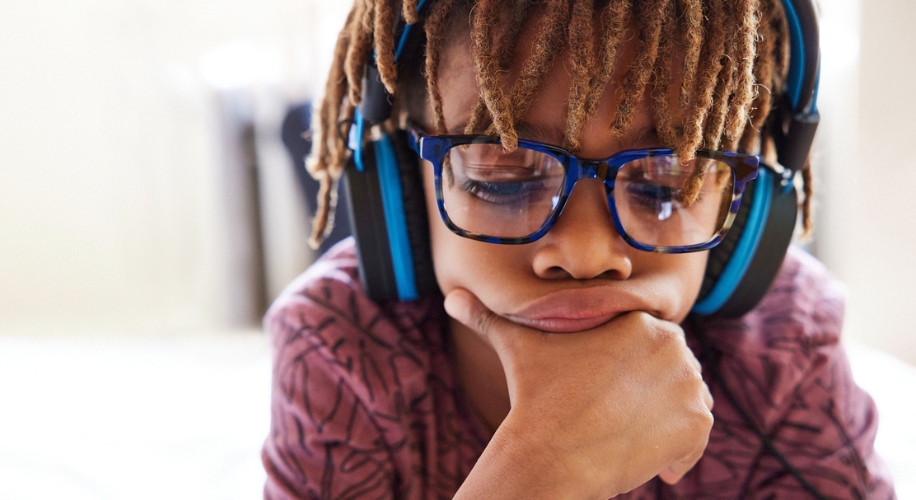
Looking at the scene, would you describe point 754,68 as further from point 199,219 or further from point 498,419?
point 199,219

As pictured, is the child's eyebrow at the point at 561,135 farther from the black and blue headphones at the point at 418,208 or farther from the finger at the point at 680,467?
the finger at the point at 680,467

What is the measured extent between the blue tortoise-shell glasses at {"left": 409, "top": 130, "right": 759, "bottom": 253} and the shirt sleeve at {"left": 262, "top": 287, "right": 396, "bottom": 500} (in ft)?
0.86

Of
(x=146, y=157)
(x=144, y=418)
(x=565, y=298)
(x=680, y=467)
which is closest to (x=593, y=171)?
(x=565, y=298)

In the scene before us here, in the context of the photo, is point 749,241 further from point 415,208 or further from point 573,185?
point 415,208

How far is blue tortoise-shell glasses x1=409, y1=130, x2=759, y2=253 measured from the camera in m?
0.70

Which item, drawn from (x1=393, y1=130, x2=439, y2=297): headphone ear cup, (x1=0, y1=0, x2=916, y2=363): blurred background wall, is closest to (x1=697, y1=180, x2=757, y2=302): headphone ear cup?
(x1=393, y1=130, x2=439, y2=297): headphone ear cup

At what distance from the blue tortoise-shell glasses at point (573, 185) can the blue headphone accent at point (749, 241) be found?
2.9 inches

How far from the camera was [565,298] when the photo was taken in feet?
2.37

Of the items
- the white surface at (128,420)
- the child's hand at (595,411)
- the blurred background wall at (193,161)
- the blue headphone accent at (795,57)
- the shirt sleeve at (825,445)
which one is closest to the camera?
the child's hand at (595,411)

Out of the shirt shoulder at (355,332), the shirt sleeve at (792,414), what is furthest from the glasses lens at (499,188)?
the shirt sleeve at (792,414)

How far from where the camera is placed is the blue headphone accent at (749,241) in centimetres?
83

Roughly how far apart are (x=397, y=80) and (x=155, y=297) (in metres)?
1.33

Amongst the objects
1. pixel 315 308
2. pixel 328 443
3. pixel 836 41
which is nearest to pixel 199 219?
pixel 315 308

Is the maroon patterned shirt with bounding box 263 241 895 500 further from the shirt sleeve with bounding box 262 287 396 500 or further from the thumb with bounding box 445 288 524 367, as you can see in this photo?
the thumb with bounding box 445 288 524 367
